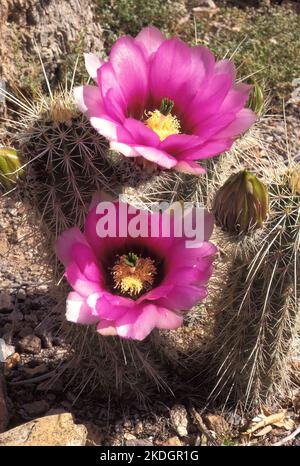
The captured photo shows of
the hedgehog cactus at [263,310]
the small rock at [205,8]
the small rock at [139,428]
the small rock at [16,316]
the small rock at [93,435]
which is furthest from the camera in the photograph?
the small rock at [205,8]

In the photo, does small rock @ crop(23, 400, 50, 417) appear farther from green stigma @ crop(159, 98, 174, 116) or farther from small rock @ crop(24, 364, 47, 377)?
green stigma @ crop(159, 98, 174, 116)

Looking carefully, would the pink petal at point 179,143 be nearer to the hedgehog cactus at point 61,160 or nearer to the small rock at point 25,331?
the hedgehog cactus at point 61,160

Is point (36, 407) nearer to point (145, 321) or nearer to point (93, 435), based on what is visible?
point (93, 435)

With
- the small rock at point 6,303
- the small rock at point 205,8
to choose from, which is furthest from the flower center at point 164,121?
the small rock at point 205,8

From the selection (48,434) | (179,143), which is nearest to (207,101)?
(179,143)

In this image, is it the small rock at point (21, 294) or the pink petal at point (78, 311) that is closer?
the pink petal at point (78, 311)
